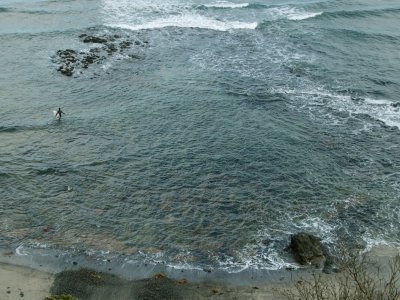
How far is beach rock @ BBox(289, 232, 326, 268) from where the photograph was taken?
78.8 feet

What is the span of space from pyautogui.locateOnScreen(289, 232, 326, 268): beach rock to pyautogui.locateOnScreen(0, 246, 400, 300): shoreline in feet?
1.72

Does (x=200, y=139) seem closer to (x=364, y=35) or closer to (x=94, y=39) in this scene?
(x=94, y=39)

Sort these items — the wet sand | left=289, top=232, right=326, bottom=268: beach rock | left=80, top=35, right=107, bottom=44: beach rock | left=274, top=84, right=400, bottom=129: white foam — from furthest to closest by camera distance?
left=80, top=35, right=107, bottom=44: beach rock < left=274, top=84, right=400, bottom=129: white foam < left=289, top=232, right=326, bottom=268: beach rock < the wet sand

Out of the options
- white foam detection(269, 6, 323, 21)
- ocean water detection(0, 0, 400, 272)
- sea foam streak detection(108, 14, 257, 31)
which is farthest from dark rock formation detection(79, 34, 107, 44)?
white foam detection(269, 6, 323, 21)

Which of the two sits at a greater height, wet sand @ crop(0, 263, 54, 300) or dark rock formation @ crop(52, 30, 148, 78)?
dark rock formation @ crop(52, 30, 148, 78)

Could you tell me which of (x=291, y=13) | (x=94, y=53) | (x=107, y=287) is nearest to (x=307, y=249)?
(x=107, y=287)

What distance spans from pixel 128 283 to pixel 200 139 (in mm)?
15020

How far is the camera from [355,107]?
39.4 meters

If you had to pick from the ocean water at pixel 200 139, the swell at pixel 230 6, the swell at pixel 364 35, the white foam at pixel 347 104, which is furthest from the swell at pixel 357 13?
the white foam at pixel 347 104

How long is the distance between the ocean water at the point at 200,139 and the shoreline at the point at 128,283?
94 centimetres

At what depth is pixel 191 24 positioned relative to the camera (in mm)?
57500

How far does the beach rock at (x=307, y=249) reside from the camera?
78.8ft

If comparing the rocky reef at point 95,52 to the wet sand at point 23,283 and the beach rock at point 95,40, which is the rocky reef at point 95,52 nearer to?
the beach rock at point 95,40

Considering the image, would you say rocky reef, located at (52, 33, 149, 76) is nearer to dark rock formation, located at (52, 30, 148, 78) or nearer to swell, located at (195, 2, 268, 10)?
dark rock formation, located at (52, 30, 148, 78)
